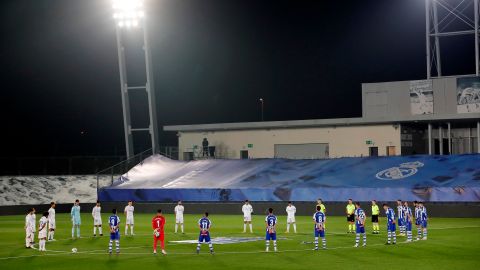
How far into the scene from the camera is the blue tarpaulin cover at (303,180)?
208 feet

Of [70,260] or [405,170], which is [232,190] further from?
[70,260]

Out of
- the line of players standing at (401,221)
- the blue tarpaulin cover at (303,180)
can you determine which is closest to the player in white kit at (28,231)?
the line of players standing at (401,221)

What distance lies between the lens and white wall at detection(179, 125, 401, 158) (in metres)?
76.8

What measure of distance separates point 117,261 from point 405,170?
1573 inches

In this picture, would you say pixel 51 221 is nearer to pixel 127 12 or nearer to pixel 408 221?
pixel 408 221

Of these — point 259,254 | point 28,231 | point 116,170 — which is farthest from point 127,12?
point 259,254

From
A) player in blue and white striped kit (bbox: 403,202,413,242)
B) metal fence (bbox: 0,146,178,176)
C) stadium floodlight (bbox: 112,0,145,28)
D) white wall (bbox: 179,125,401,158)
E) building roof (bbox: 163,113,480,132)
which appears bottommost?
player in blue and white striped kit (bbox: 403,202,413,242)

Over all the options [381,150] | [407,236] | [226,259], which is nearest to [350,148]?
[381,150]

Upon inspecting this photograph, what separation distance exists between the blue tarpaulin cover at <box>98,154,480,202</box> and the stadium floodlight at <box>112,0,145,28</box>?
14954mm

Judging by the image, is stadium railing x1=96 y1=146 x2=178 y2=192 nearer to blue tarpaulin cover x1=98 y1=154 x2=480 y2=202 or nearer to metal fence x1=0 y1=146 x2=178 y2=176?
metal fence x1=0 y1=146 x2=178 y2=176

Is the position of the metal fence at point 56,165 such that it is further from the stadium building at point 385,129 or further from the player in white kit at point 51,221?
the player in white kit at point 51,221

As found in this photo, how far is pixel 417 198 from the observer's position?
6219cm

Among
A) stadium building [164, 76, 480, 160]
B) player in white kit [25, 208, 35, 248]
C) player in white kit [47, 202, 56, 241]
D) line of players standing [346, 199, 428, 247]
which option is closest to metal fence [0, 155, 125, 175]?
stadium building [164, 76, 480, 160]

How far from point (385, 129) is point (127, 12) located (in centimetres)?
2886
